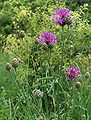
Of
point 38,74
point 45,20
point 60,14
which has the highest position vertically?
point 60,14

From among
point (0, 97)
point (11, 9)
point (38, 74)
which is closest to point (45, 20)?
point (38, 74)

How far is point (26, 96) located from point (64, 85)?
737 mm

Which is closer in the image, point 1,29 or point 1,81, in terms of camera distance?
point 1,81

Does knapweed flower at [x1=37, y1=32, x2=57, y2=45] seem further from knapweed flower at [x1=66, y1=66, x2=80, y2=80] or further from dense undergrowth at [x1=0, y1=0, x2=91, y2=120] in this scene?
knapweed flower at [x1=66, y1=66, x2=80, y2=80]

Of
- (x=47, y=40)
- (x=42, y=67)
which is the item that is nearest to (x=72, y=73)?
(x=47, y=40)

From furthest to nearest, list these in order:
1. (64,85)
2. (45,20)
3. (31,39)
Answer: (45,20), (31,39), (64,85)

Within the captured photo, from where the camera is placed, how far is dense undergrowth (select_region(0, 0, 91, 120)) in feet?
→ 10.9

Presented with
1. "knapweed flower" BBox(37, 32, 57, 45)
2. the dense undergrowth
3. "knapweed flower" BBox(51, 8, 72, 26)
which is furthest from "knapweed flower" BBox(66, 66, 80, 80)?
"knapweed flower" BBox(51, 8, 72, 26)

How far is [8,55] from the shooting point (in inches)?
191

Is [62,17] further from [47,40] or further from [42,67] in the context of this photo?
[42,67]

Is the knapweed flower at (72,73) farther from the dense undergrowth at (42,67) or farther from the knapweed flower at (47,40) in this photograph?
the knapweed flower at (47,40)

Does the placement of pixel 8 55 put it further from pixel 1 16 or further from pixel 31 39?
pixel 1 16

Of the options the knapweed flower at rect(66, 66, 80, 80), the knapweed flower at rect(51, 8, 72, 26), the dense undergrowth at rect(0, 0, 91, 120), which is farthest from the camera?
the knapweed flower at rect(51, 8, 72, 26)

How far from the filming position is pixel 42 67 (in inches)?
177
